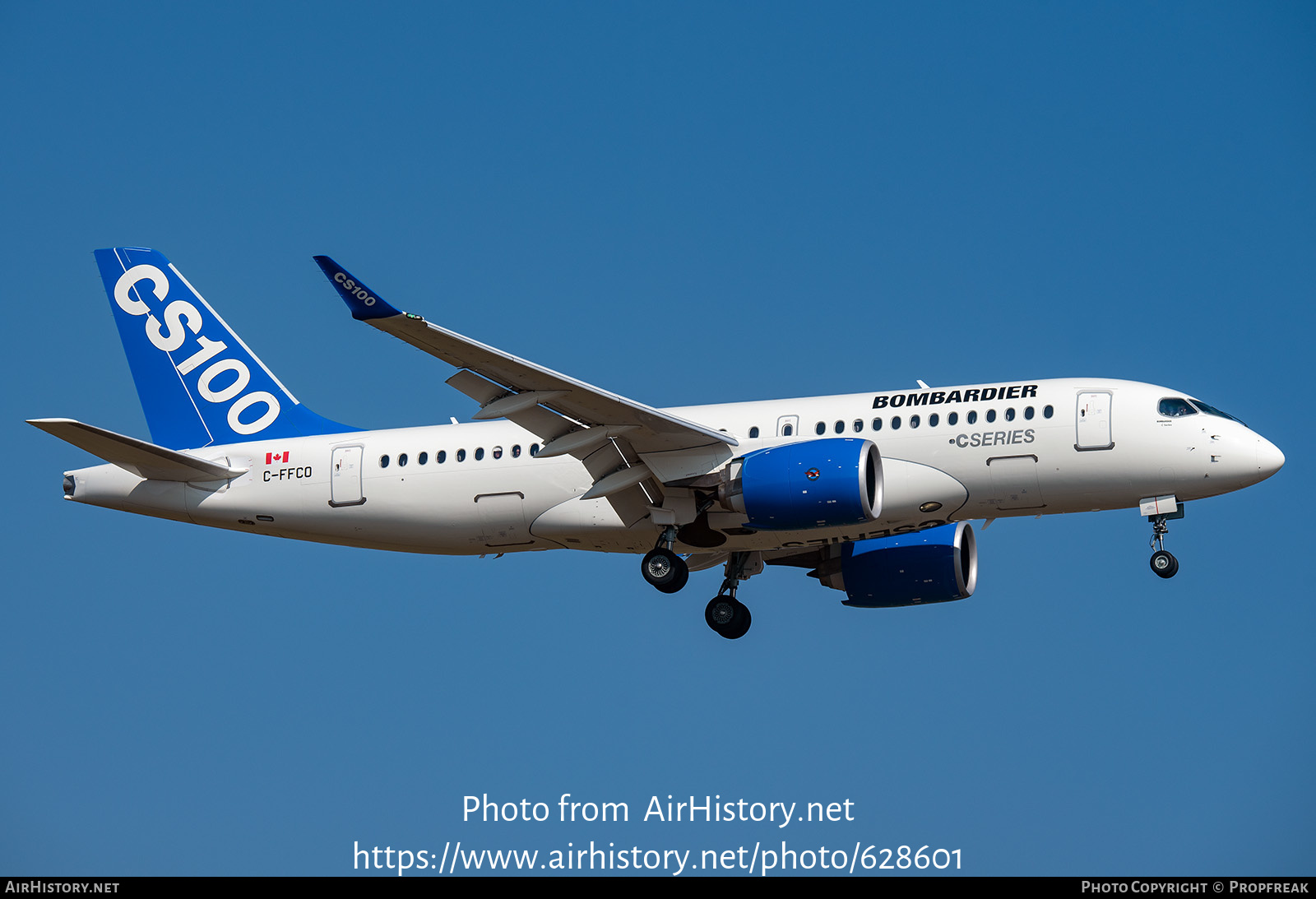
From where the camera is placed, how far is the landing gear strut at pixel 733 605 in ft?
121

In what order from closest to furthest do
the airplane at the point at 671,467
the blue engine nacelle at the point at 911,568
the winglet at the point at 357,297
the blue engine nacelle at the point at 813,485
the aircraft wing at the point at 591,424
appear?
the winglet at the point at 357,297
the aircraft wing at the point at 591,424
the blue engine nacelle at the point at 813,485
the airplane at the point at 671,467
the blue engine nacelle at the point at 911,568

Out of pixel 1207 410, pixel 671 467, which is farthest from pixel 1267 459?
pixel 671 467

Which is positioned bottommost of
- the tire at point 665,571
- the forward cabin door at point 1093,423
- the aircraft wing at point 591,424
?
the tire at point 665,571

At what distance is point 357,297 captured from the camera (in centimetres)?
2738

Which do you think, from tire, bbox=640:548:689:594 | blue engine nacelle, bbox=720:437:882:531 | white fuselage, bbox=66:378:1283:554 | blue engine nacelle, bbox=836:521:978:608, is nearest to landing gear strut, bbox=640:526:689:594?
tire, bbox=640:548:689:594

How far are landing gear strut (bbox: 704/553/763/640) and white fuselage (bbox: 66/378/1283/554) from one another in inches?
84.7

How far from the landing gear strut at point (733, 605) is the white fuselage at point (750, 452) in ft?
7.06

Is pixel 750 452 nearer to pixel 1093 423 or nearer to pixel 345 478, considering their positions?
pixel 1093 423

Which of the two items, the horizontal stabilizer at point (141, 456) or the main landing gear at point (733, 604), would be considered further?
the main landing gear at point (733, 604)

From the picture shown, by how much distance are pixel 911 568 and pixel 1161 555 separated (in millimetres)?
6130

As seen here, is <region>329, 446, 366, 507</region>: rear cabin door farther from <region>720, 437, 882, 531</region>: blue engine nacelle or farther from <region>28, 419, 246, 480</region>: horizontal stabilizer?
<region>720, 437, 882, 531</region>: blue engine nacelle

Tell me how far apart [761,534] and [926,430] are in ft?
14.3

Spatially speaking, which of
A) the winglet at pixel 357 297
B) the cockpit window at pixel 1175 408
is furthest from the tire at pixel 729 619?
the winglet at pixel 357 297

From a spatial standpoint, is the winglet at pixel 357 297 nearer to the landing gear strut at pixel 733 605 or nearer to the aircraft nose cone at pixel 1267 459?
the landing gear strut at pixel 733 605
